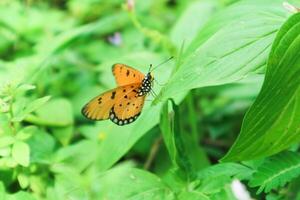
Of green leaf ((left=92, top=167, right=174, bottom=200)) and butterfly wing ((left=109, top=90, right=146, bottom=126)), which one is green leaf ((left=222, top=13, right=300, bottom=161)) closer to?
green leaf ((left=92, top=167, right=174, bottom=200))

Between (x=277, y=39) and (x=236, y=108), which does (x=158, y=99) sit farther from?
(x=236, y=108)

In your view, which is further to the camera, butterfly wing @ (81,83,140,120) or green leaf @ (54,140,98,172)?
green leaf @ (54,140,98,172)

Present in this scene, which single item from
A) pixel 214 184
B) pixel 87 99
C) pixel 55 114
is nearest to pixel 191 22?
pixel 87 99

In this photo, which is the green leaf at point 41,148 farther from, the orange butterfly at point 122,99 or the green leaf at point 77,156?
the orange butterfly at point 122,99

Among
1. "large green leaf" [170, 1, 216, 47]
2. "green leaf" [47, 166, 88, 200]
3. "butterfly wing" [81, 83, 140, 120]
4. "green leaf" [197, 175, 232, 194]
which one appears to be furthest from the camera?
"large green leaf" [170, 1, 216, 47]

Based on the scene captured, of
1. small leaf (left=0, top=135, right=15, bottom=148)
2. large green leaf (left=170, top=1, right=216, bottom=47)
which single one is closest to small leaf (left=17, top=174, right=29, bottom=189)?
small leaf (left=0, top=135, right=15, bottom=148)

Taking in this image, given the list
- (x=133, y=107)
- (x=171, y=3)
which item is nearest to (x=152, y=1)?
(x=171, y=3)

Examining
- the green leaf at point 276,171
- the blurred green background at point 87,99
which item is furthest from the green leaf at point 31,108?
the green leaf at point 276,171
